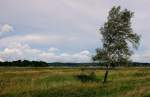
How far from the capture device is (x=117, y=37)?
46.9m

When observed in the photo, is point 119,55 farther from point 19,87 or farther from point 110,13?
point 19,87

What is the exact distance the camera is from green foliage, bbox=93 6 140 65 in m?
46.6

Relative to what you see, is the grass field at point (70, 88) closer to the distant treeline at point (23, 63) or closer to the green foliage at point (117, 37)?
the green foliage at point (117, 37)

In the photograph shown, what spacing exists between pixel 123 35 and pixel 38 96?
91.4 feet

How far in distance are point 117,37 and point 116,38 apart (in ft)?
0.63

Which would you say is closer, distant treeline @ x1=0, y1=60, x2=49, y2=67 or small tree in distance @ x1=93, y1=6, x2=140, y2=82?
small tree in distance @ x1=93, y1=6, x2=140, y2=82

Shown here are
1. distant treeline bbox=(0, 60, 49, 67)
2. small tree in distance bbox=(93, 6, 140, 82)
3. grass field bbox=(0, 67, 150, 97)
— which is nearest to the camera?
grass field bbox=(0, 67, 150, 97)

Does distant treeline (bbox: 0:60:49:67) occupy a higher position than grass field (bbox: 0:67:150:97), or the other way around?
distant treeline (bbox: 0:60:49:67)

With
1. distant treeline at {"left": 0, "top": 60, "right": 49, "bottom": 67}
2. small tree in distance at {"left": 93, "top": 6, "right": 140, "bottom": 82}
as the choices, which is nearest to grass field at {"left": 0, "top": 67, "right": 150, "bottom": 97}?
small tree in distance at {"left": 93, "top": 6, "right": 140, "bottom": 82}

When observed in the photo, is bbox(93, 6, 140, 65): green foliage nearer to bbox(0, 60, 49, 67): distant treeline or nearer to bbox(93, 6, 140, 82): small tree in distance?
bbox(93, 6, 140, 82): small tree in distance

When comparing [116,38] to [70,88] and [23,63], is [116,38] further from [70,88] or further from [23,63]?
[23,63]

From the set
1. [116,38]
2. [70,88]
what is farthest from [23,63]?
[70,88]

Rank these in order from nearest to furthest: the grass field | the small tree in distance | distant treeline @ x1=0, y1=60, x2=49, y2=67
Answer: the grass field < the small tree in distance < distant treeline @ x1=0, y1=60, x2=49, y2=67

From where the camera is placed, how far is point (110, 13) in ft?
156
